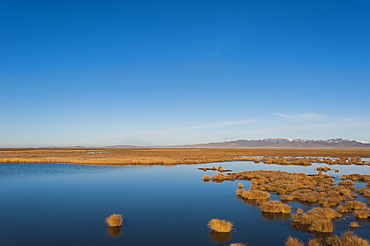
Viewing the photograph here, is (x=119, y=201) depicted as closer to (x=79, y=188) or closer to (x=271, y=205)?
(x=79, y=188)

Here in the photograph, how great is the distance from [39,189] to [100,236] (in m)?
16.3

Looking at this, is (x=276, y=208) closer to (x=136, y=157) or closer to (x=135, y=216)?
(x=135, y=216)

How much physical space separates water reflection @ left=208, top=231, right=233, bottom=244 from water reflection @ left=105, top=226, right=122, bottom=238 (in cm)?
482

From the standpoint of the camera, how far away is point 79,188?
2603 centimetres

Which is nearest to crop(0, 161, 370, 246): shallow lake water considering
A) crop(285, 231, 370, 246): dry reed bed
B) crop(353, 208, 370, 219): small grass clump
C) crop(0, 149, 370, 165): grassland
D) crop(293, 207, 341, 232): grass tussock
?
crop(293, 207, 341, 232): grass tussock

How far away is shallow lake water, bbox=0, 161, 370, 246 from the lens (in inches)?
497

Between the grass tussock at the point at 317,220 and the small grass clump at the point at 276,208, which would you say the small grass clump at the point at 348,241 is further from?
the small grass clump at the point at 276,208

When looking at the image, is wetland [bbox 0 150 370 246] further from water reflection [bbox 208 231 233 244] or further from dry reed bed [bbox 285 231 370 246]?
dry reed bed [bbox 285 231 370 246]

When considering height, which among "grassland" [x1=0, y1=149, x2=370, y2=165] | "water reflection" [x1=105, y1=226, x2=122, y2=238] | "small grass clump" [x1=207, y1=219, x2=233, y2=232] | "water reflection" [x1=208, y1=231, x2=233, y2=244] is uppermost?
"grassland" [x1=0, y1=149, x2=370, y2=165]

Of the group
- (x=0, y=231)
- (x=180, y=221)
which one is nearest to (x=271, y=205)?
(x=180, y=221)

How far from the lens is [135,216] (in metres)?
16.4

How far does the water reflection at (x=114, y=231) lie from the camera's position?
13.1 meters

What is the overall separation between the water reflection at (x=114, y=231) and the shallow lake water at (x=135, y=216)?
0.05 metres

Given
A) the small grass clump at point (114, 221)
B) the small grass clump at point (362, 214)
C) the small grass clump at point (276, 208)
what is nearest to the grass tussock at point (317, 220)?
the small grass clump at point (362, 214)
